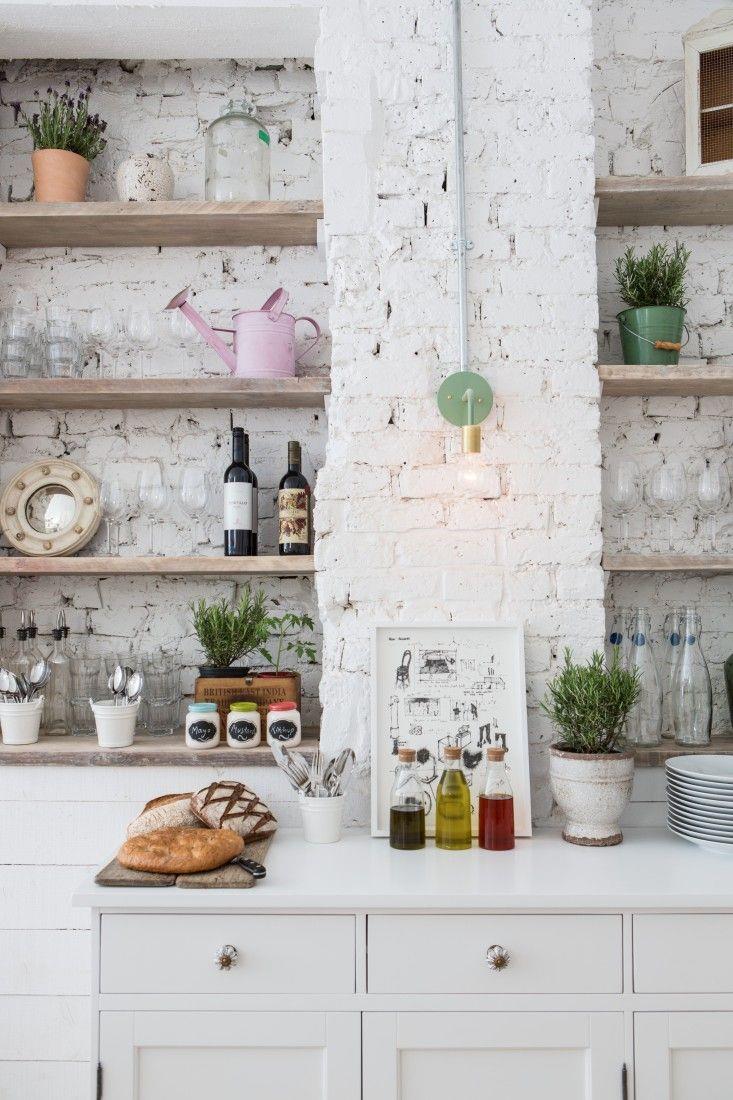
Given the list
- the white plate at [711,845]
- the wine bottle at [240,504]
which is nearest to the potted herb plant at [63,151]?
the wine bottle at [240,504]

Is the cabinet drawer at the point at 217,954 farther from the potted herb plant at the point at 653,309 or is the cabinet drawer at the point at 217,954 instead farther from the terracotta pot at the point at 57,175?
the terracotta pot at the point at 57,175

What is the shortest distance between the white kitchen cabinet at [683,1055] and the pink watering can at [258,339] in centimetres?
167

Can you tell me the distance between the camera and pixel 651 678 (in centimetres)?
215

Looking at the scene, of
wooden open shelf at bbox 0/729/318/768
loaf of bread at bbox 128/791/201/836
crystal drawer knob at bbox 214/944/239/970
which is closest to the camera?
crystal drawer knob at bbox 214/944/239/970

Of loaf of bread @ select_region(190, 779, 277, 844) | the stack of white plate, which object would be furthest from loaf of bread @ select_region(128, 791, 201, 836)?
the stack of white plate

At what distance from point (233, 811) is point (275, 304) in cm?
128

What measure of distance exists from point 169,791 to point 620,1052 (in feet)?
3.73

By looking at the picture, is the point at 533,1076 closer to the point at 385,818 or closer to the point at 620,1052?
the point at 620,1052

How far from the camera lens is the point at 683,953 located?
1585 millimetres

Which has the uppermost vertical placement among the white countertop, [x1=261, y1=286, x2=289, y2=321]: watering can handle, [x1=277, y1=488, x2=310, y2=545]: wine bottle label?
[x1=261, y1=286, x2=289, y2=321]: watering can handle

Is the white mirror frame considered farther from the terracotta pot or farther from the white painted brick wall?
the white painted brick wall

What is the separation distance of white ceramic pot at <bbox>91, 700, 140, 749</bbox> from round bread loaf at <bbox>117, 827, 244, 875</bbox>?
1.39 feet

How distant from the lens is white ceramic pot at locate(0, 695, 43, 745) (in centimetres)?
211

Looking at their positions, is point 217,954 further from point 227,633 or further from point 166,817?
point 227,633
